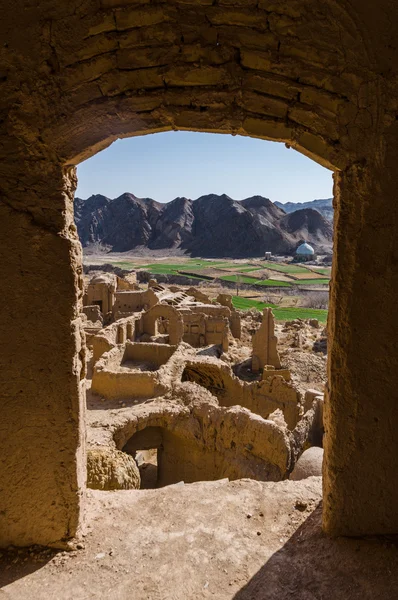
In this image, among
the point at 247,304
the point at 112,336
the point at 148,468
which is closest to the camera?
the point at 148,468

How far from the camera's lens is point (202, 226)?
420 ft

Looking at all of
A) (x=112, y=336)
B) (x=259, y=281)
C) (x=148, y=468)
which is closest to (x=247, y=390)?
(x=148, y=468)

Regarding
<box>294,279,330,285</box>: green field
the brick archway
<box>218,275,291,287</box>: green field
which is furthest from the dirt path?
<box>294,279,330,285</box>: green field

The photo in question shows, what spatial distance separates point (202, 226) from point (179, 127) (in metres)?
127

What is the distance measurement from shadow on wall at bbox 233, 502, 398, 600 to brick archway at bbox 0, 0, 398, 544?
170mm

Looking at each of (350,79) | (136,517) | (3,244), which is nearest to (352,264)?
(350,79)

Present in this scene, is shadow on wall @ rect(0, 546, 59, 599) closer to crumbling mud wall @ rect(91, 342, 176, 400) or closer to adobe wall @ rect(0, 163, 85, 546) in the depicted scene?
adobe wall @ rect(0, 163, 85, 546)

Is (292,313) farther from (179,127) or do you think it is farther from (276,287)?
(179,127)

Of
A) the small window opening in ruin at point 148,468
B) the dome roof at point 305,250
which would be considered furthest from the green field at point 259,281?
the small window opening in ruin at point 148,468

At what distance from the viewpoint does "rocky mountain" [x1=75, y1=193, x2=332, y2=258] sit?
11450 centimetres

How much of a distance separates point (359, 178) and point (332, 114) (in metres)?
0.51

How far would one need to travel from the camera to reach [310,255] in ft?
316

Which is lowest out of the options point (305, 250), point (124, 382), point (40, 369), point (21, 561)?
point (124, 382)

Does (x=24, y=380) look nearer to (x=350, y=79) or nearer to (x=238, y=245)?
(x=350, y=79)
